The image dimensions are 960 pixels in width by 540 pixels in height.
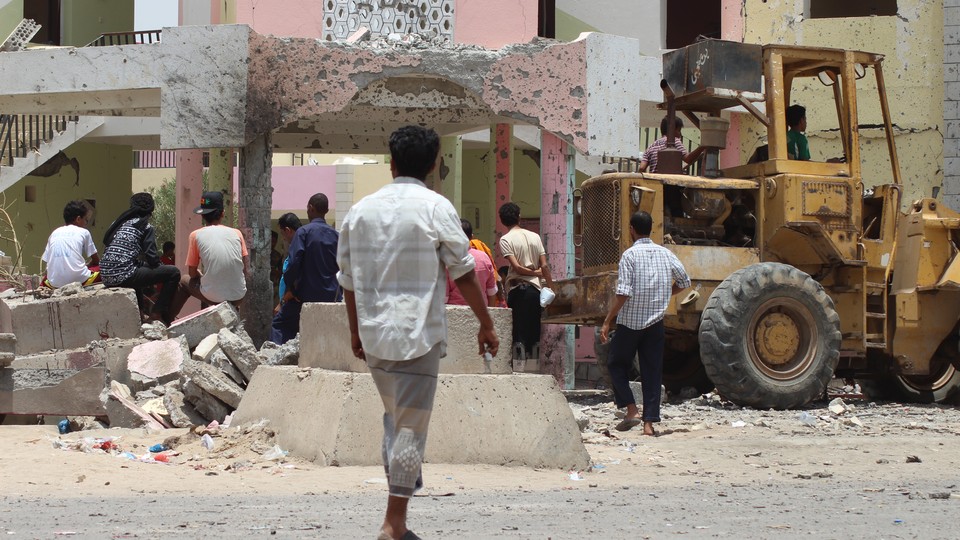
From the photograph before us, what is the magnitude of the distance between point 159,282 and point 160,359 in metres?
1.42

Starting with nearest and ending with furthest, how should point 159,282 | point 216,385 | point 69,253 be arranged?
point 216,385 → point 159,282 → point 69,253

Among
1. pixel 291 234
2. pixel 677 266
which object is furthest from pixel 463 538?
pixel 291 234

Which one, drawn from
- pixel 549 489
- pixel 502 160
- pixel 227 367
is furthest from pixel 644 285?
pixel 502 160

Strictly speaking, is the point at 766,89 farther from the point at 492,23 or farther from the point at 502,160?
the point at 502,160

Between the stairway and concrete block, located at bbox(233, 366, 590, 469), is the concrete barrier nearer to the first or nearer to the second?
concrete block, located at bbox(233, 366, 590, 469)

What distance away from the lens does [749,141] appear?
18672 millimetres

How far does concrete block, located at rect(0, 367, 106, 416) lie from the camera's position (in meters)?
9.75

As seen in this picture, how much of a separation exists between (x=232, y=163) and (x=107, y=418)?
17.3ft

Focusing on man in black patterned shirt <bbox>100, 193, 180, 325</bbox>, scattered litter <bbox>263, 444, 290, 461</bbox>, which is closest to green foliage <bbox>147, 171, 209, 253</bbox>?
man in black patterned shirt <bbox>100, 193, 180, 325</bbox>

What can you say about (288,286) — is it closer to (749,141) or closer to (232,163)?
(232,163)

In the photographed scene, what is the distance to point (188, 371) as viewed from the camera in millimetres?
9719

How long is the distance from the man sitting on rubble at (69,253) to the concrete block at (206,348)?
179 cm

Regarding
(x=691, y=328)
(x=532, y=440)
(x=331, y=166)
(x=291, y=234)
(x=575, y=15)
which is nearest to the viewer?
(x=532, y=440)

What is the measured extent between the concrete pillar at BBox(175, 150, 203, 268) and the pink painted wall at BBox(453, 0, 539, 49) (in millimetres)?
5520
